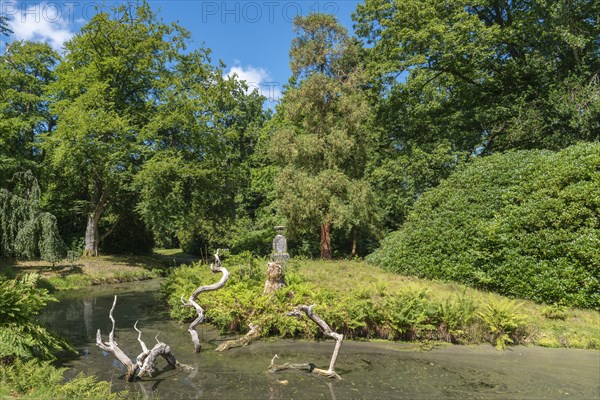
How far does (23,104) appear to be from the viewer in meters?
29.6

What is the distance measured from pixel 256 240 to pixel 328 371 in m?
24.5

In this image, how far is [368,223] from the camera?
24969mm

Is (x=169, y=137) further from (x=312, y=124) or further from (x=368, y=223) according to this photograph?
(x=368, y=223)

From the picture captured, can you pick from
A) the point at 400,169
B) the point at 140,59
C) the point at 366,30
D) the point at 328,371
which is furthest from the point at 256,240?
the point at 328,371

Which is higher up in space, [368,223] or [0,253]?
[368,223]

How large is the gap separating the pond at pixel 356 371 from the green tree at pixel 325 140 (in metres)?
12.4

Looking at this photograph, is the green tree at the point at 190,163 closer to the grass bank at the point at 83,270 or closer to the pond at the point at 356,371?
the grass bank at the point at 83,270

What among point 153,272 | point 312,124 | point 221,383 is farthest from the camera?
point 153,272

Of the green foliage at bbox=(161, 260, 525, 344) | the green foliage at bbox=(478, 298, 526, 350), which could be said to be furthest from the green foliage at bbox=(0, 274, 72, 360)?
the green foliage at bbox=(478, 298, 526, 350)

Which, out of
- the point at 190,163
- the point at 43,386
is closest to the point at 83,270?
the point at 190,163

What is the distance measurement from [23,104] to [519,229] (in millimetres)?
32442

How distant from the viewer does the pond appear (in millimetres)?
7805

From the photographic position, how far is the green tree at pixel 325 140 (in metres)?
23.8

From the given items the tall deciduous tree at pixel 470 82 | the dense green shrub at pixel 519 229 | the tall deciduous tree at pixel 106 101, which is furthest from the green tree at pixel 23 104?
the dense green shrub at pixel 519 229
